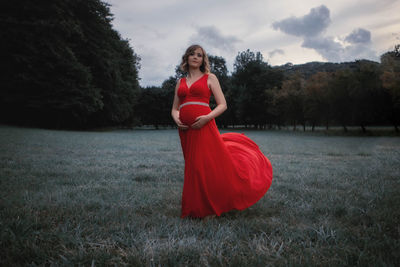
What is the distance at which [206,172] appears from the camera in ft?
10.7

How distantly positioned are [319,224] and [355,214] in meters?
0.76

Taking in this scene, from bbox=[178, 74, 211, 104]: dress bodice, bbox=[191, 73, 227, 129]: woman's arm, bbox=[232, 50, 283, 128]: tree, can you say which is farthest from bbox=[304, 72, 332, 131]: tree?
bbox=[178, 74, 211, 104]: dress bodice

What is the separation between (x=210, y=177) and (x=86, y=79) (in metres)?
26.4

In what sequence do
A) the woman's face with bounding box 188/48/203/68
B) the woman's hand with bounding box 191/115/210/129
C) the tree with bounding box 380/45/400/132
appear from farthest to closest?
the tree with bounding box 380/45/400/132 < the woman's face with bounding box 188/48/203/68 < the woman's hand with bounding box 191/115/210/129

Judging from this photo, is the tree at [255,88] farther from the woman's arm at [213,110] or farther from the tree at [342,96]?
the woman's arm at [213,110]

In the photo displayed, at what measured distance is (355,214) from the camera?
3.43 meters

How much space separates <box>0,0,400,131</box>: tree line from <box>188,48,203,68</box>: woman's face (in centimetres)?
2526

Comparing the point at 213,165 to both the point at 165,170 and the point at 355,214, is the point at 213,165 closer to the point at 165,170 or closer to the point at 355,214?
the point at 355,214

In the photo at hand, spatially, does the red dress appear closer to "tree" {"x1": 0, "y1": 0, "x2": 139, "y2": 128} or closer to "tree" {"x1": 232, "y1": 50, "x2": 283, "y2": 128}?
"tree" {"x1": 0, "y1": 0, "x2": 139, "y2": 128}

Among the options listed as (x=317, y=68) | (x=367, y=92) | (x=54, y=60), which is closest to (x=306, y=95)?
(x=367, y=92)

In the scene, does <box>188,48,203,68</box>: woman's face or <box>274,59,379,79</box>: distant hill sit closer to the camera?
<box>188,48,203,68</box>: woman's face

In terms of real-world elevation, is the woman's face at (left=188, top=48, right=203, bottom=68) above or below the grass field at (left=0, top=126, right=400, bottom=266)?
above

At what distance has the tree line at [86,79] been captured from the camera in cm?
2352

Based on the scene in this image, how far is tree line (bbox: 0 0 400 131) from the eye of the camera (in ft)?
77.2
